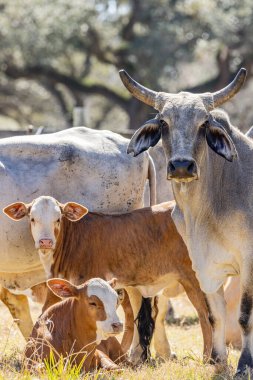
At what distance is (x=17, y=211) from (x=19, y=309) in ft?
5.04

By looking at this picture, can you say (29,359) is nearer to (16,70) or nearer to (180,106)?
(180,106)

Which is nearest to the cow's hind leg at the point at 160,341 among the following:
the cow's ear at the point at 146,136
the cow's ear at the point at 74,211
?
the cow's ear at the point at 74,211

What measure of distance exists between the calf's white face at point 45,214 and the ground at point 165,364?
0.82 m

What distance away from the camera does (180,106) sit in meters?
8.16

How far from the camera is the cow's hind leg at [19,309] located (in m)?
10.2

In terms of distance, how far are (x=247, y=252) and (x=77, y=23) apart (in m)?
22.3

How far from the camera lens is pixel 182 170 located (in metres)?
7.77

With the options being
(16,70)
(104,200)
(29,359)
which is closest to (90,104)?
(16,70)

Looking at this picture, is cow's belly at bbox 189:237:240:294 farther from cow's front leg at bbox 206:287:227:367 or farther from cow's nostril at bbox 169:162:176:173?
cow's nostril at bbox 169:162:176:173

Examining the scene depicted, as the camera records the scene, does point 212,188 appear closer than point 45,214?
Yes

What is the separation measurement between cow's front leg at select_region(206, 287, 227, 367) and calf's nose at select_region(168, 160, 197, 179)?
1.31 meters

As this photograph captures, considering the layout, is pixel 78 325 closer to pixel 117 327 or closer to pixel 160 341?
pixel 117 327

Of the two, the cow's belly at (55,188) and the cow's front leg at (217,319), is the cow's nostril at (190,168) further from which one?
the cow's belly at (55,188)

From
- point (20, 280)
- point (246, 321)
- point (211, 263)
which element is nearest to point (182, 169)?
point (211, 263)
